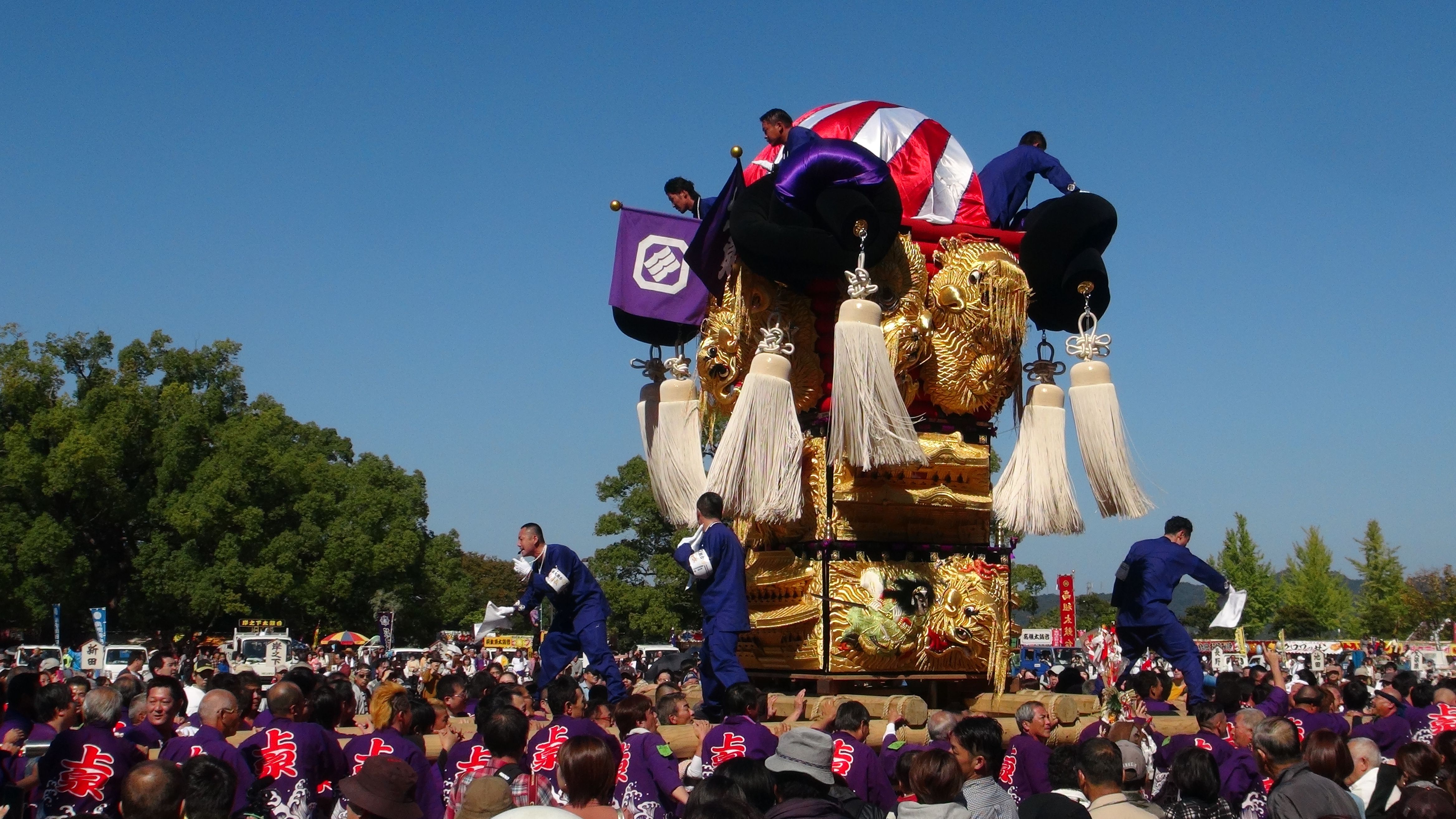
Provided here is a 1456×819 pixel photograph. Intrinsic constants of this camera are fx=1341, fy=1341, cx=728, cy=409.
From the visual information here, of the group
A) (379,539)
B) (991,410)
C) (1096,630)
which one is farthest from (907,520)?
(379,539)

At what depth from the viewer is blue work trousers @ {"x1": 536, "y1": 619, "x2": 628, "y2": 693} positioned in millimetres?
9766

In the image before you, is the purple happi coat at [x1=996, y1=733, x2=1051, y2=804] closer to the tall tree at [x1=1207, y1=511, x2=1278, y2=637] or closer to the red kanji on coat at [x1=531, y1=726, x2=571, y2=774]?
the red kanji on coat at [x1=531, y1=726, x2=571, y2=774]

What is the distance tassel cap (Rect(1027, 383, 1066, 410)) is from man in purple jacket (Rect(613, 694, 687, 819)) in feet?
17.0

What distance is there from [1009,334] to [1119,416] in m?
1.06

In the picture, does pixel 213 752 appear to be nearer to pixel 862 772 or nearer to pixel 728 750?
pixel 728 750

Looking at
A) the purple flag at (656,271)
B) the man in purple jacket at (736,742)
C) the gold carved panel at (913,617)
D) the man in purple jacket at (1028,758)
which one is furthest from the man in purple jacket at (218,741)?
the purple flag at (656,271)

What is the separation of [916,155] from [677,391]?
2700 mm

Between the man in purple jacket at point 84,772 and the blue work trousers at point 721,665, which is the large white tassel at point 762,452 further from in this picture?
the man in purple jacket at point 84,772

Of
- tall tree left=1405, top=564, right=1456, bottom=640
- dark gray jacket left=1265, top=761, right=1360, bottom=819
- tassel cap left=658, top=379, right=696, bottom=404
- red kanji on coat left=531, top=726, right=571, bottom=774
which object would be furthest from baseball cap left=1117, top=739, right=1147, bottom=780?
tall tree left=1405, top=564, right=1456, bottom=640

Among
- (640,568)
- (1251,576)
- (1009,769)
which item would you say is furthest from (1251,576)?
(1009,769)

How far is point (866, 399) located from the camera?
9.16 m

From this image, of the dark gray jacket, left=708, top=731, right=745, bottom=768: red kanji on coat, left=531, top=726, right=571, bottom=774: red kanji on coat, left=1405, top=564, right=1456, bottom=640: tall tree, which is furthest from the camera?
left=1405, top=564, right=1456, bottom=640: tall tree

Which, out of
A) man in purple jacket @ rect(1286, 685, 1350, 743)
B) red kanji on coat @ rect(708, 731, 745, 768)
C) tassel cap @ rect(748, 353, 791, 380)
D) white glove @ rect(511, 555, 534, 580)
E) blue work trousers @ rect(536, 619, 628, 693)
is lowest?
red kanji on coat @ rect(708, 731, 745, 768)

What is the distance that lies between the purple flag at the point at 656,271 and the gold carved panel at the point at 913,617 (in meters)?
2.74
